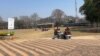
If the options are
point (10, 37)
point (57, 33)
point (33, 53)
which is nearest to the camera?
point (33, 53)

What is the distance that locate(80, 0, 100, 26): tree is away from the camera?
60.5 metres

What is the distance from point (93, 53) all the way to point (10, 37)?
12.8 meters

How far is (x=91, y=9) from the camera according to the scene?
64812mm

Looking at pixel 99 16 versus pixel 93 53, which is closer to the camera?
pixel 93 53

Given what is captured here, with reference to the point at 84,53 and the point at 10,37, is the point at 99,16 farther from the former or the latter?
the point at 84,53

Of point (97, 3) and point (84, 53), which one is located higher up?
point (97, 3)

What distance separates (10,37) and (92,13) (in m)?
42.3

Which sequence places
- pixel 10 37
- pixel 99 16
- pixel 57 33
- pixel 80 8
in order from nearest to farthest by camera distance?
1. pixel 10 37
2. pixel 57 33
3. pixel 99 16
4. pixel 80 8

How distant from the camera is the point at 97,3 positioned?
59.0m

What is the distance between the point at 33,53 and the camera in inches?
645

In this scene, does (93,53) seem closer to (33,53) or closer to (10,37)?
(33,53)

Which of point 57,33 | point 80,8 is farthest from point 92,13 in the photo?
point 57,33

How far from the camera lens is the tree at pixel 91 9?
6048 centimetres

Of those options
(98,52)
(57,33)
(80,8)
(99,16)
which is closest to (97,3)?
(99,16)
